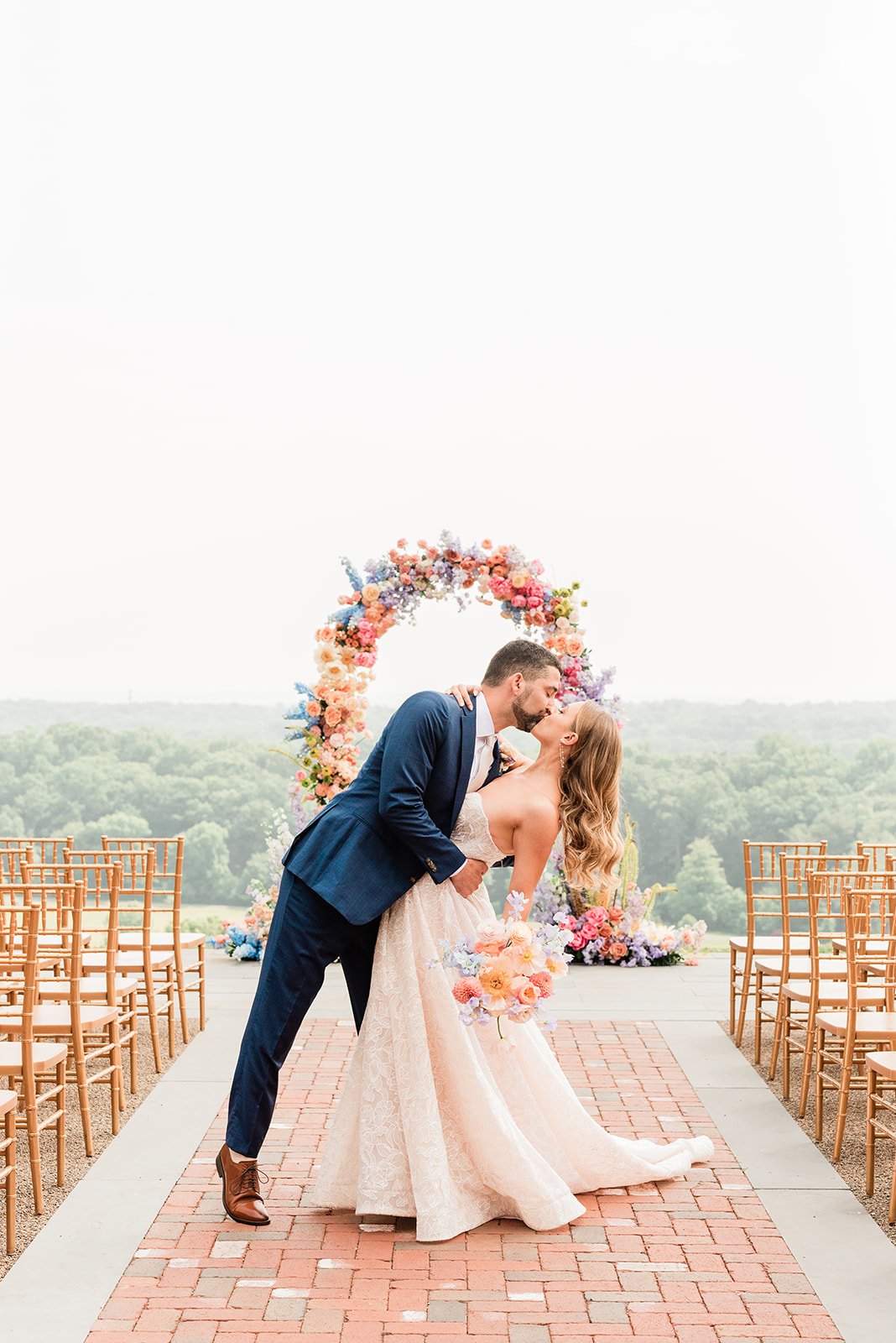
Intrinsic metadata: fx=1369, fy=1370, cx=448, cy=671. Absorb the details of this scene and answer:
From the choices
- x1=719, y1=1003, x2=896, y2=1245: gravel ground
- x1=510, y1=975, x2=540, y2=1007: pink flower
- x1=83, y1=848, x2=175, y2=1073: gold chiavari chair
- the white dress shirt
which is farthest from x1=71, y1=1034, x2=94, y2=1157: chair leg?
x1=719, y1=1003, x2=896, y2=1245: gravel ground

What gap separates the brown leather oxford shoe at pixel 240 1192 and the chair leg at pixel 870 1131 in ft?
6.21

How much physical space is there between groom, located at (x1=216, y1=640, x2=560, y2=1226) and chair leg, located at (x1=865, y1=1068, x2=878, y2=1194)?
1.43 metres

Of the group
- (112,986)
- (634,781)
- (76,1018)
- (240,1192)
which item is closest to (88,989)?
(112,986)

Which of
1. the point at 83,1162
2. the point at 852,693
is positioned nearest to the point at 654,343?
the point at 852,693

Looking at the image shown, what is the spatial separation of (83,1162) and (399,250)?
17.8 meters

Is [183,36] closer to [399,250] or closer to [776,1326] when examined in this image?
[399,250]

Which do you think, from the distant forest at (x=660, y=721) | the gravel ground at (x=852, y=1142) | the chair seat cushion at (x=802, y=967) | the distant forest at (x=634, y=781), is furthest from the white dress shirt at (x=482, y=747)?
the distant forest at (x=660, y=721)

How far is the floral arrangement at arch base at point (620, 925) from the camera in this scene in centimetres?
911

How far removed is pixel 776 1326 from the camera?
11.0 ft

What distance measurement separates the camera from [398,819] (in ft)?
12.7

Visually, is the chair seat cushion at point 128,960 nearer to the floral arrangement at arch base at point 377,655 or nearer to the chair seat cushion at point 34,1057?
the chair seat cushion at point 34,1057

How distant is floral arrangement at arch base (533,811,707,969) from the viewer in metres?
9.11

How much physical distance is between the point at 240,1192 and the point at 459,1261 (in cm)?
71

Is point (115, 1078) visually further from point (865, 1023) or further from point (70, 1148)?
point (865, 1023)
